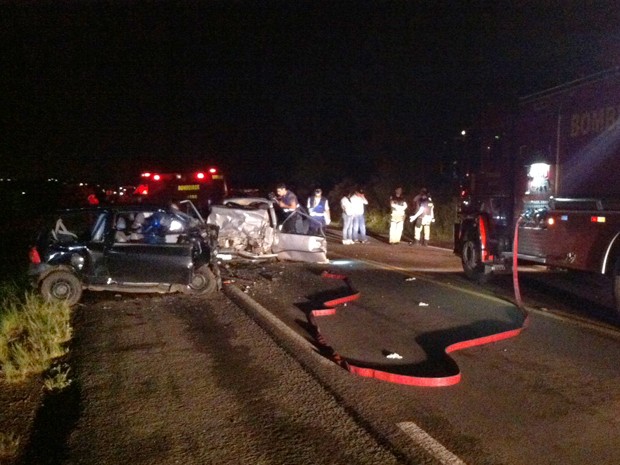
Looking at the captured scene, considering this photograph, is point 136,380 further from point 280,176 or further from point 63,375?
point 280,176

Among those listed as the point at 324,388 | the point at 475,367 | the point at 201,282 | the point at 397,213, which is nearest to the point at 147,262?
the point at 201,282

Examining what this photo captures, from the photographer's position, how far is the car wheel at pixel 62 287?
30.6 feet

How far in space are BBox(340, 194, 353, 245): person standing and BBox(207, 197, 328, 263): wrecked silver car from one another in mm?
4742

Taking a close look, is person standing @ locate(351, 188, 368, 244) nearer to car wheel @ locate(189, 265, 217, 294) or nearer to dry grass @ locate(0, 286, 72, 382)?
car wheel @ locate(189, 265, 217, 294)

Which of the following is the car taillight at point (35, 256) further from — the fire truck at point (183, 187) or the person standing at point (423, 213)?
the person standing at point (423, 213)

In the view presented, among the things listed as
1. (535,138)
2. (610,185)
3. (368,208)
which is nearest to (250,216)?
(535,138)

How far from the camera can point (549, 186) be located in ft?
33.8

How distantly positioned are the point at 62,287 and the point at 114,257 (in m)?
0.81

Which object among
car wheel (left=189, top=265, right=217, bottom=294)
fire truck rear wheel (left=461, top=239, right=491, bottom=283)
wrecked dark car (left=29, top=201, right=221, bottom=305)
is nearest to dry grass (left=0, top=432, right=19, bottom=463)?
wrecked dark car (left=29, top=201, right=221, bottom=305)

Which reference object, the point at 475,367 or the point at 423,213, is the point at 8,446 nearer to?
the point at 475,367

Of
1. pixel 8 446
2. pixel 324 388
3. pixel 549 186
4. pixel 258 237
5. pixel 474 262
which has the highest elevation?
pixel 549 186

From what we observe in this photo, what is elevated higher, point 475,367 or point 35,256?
point 35,256

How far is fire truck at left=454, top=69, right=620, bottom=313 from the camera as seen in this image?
355 inches

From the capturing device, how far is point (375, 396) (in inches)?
220
